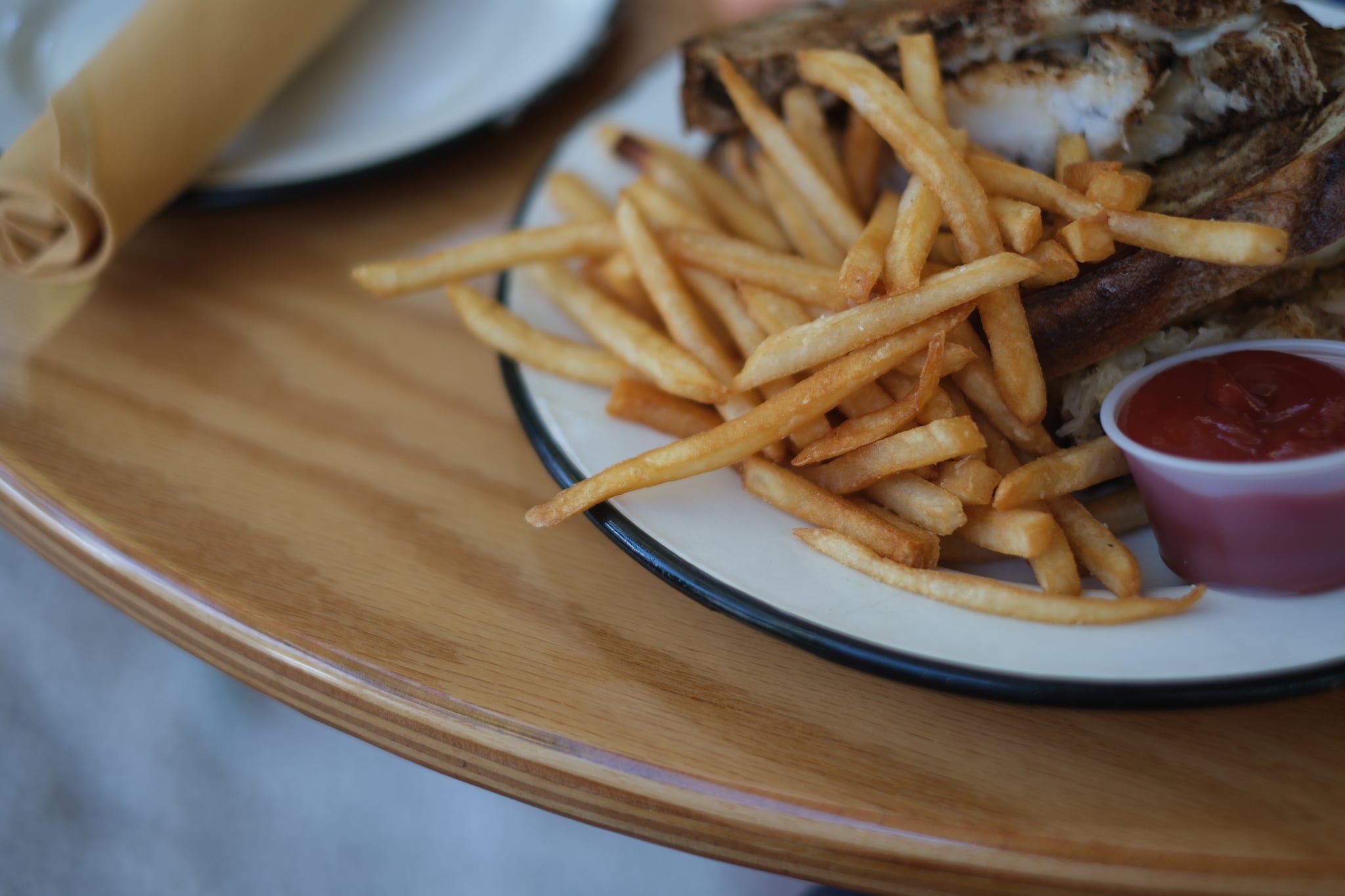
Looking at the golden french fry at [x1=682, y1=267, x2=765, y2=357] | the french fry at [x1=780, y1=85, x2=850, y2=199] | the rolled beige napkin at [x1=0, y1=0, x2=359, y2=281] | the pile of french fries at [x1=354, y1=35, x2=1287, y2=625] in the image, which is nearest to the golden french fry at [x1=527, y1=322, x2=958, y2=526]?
the pile of french fries at [x1=354, y1=35, x2=1287, y2=625]

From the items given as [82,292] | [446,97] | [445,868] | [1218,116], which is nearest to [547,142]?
[446,97]

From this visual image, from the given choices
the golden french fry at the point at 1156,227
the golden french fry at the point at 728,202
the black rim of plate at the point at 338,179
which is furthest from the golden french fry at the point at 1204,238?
the black rim of plate at the point at 338,179

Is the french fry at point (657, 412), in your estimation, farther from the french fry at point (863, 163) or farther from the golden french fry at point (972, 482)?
the french fry at point (863, 163)

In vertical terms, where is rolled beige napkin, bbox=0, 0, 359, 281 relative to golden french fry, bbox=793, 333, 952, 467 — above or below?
above

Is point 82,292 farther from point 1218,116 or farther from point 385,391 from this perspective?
point 1218,116

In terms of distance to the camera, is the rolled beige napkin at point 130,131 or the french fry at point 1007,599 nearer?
the french fry at point 1007,599

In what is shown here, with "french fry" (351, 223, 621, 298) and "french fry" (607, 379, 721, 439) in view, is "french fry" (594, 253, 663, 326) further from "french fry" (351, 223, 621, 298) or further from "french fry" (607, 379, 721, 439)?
"french fry" (607, 379, 721, 439)

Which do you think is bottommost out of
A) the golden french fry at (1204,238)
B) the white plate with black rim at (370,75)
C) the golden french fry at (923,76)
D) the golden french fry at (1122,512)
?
the golden french fry at (1122,512)
